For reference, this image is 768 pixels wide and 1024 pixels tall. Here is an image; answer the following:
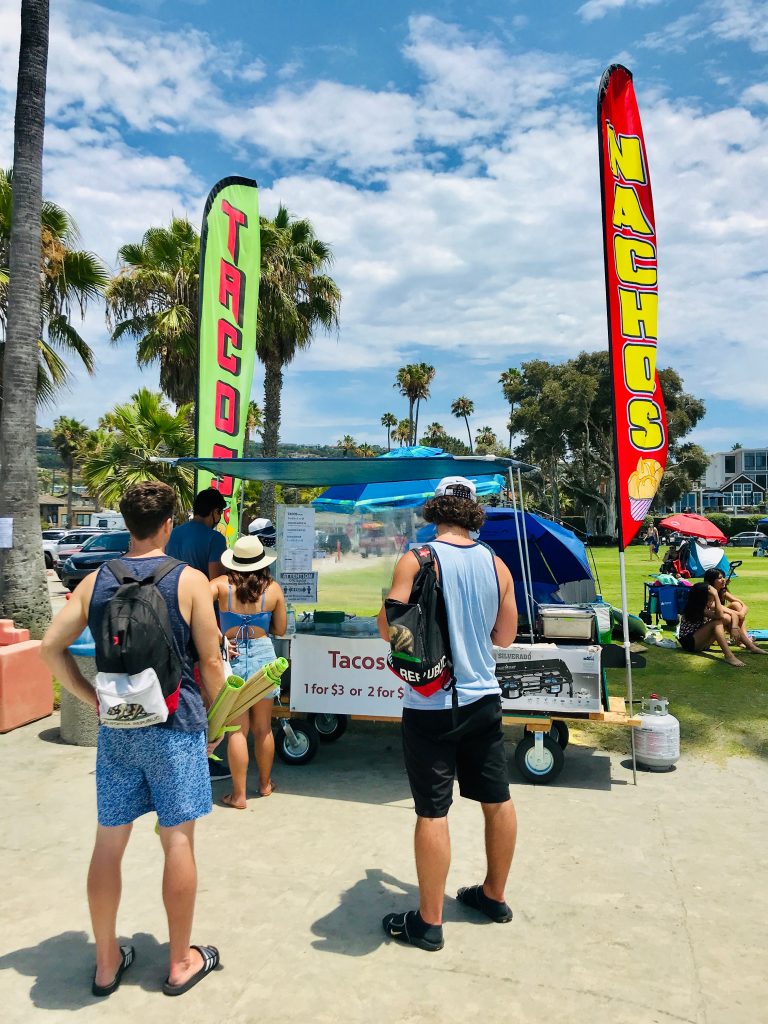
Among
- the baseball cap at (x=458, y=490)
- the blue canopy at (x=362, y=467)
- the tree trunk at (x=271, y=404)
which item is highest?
the tree trunk at (x=271, y=404)

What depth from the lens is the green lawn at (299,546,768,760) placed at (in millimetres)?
6133

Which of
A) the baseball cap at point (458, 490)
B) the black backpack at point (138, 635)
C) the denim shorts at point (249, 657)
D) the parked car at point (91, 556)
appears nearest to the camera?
the black backpack at point (138, 635)

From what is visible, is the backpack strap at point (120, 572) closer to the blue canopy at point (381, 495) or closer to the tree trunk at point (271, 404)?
the blue canopy at point (381, 495)

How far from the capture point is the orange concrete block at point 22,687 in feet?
20.0

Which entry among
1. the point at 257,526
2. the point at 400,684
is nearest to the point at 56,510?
the point at 257,526

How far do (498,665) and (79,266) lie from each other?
11183 millimetres

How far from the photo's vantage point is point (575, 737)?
6.11 m

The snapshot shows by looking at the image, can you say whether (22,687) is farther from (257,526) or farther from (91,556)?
(91,556)

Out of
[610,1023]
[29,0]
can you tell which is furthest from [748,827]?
[29,0]

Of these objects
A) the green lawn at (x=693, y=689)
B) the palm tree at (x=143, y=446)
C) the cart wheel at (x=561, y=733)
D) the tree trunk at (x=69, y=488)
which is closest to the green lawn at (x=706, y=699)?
the green lawn at (x=693, y=689)

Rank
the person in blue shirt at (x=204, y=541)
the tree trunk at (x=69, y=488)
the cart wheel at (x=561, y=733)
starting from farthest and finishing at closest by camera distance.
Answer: the tree trunk at (x=69, y=488) < the cart wheel at (x=561, y=733) < the person in blue shirt at (x=204, y=541)

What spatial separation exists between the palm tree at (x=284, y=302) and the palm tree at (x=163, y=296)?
77.2 inches

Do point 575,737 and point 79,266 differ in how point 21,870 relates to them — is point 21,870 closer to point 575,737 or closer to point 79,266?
point 575,737

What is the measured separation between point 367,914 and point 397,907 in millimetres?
153
